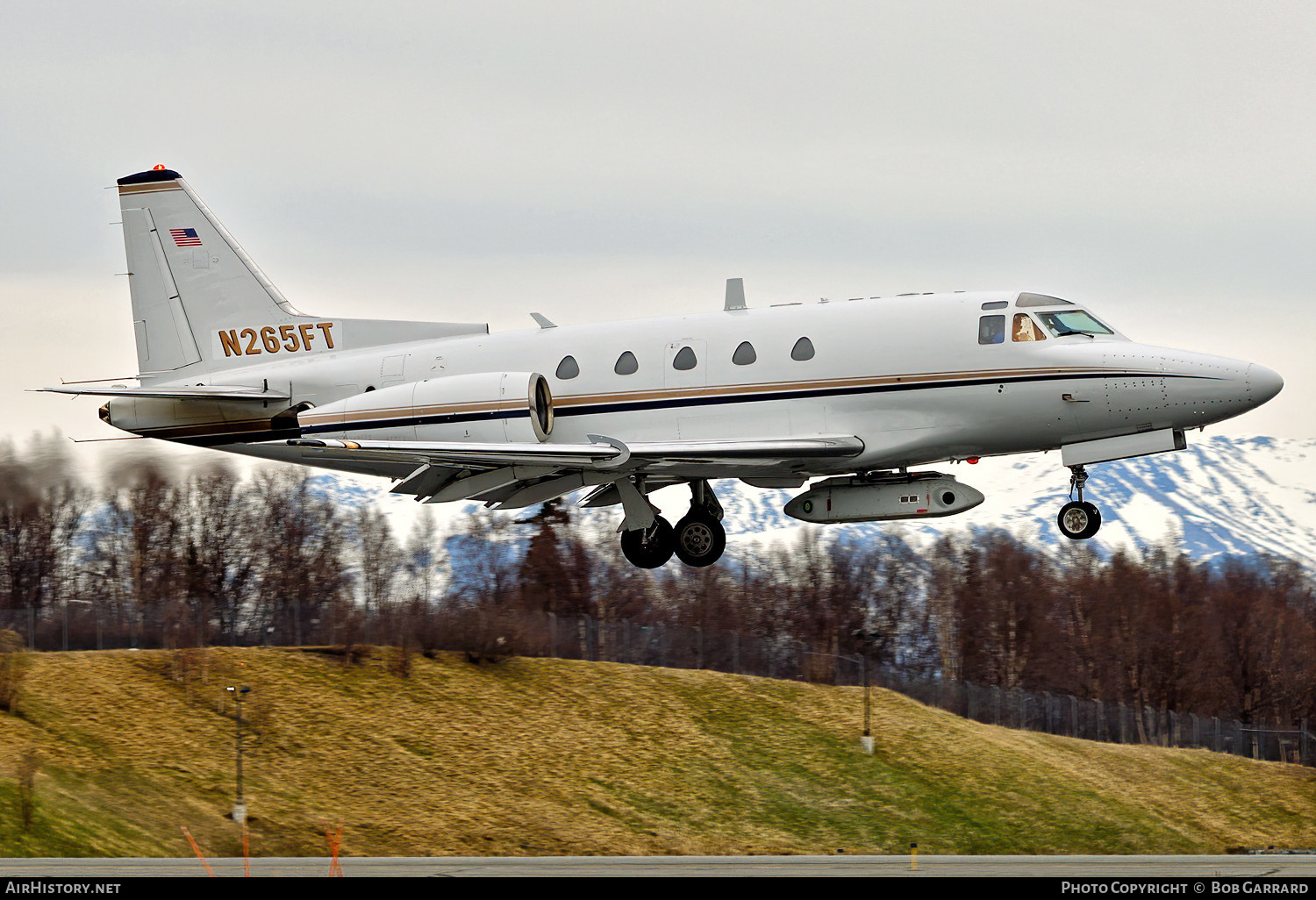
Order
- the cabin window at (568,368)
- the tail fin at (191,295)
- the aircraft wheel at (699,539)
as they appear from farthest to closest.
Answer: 1. the tail fin at (191,295)
2. the aircraft wheel at (699,539)
3. the cabin window at (568,368)

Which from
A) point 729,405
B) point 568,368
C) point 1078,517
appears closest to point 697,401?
point 729,405

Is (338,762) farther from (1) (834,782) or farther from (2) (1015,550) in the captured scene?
(2) (1015,550)

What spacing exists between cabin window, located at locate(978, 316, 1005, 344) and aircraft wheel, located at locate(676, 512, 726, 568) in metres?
6.81

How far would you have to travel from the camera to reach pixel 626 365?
29500 millimetres

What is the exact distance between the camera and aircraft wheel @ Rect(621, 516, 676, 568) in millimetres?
32219

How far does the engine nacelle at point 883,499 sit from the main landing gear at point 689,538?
2304mm

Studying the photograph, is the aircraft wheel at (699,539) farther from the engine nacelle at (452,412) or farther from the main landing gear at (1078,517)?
the main landing gear at (1078,517)

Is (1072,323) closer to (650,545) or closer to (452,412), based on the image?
(650,545)

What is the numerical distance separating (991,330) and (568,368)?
7910 millimetres

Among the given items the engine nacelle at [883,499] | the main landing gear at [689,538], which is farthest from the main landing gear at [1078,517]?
the main landing gear at [689,538]

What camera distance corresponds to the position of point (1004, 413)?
2748 cm

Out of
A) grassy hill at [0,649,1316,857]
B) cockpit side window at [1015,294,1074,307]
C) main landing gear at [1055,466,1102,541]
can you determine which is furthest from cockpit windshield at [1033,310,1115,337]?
grassy hill at [0,649,1316,857]

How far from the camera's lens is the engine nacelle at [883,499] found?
93.7ft

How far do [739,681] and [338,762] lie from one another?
66.7ft
